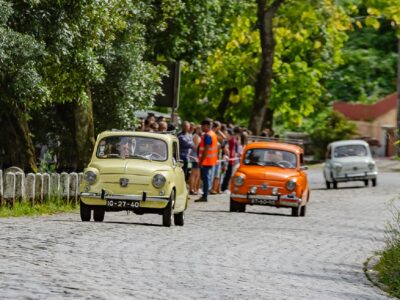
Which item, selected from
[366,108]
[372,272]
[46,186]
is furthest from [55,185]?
[366,108]

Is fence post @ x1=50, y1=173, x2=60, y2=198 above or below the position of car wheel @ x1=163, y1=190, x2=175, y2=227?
above

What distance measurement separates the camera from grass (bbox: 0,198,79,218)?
2551 cm

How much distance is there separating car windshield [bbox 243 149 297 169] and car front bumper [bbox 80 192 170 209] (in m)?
8.25

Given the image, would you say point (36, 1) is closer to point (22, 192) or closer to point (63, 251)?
point (22, 192)

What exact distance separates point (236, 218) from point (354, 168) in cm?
2057

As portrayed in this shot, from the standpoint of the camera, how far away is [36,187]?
27344 mm

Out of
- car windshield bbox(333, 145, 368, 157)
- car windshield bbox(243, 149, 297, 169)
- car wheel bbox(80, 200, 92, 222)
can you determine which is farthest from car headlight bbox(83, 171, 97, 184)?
car windshield bbox(333, 145, 368, 157)

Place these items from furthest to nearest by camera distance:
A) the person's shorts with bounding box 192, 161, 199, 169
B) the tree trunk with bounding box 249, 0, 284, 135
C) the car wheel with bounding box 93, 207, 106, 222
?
the tree trunk with bounding box 249, 0, 284, 135 < the person's shorts with bounding box 192, 161, 199, 169 < the car wheel with bounding box 93, 207, 106, 222

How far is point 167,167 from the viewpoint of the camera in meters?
24.1

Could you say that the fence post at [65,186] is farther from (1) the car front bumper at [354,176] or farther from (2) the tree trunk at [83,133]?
(1) the car front bumper at [354,176]

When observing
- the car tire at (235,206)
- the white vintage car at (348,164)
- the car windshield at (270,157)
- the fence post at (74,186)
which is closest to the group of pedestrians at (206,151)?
the car windshield at (270,157)

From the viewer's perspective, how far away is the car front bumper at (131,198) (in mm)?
23422

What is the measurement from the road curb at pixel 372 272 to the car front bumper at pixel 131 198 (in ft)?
12.9

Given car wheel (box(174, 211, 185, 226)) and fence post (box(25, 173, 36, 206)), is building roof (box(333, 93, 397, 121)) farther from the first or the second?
car wheel (box(174, 211, 185, 226))
